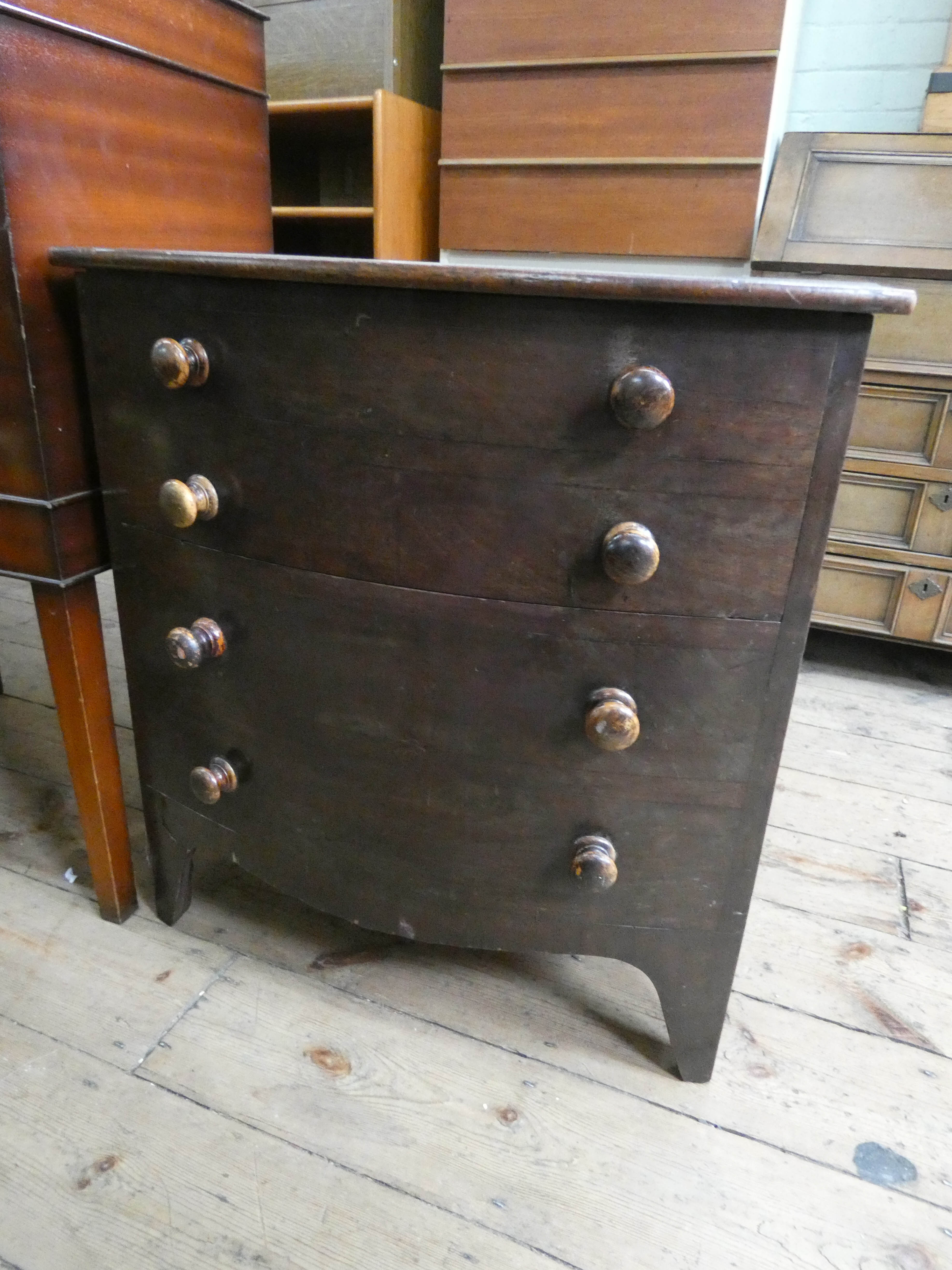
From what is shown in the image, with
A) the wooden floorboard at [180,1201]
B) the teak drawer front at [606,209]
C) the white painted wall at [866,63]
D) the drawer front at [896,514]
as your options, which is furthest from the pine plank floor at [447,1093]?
the white painted wall at [866,63]

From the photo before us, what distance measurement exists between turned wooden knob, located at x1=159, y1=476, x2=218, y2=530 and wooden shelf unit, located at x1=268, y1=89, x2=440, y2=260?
1044 millimetres

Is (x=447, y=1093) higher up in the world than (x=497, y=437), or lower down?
lower down

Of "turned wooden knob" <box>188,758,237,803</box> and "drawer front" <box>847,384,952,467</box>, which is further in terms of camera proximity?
"drawer front" <box>847,384,952,467</box>

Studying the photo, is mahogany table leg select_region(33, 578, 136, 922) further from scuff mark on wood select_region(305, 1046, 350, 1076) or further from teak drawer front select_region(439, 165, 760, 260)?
teak drawer front select_region(439, 165, 760, 260)

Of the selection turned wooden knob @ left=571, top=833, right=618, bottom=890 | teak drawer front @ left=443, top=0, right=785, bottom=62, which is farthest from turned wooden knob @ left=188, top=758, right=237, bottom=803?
teak drawer front @ left=443, top=0, right=785, bottom=62

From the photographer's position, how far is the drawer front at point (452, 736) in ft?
2.17

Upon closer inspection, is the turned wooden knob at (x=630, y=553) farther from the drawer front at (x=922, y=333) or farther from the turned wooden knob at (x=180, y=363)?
the drawer front at (x=922, y=333)

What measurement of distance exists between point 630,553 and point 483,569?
0.41 ft

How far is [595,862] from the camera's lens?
704 mm

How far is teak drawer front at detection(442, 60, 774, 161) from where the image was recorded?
4.70 ft

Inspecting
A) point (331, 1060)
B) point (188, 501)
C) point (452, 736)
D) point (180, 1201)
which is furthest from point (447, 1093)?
point (188, 501)

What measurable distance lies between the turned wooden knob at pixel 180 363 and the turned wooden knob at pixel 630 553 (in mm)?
356

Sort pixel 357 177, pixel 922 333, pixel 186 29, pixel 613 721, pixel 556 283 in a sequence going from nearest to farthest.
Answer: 1. pixel 556 283
2. pixel 613 721
3. pixel 186 29
4. pixel 922 333
5. pixel 357 177

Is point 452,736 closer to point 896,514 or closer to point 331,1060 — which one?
point 331,1060
